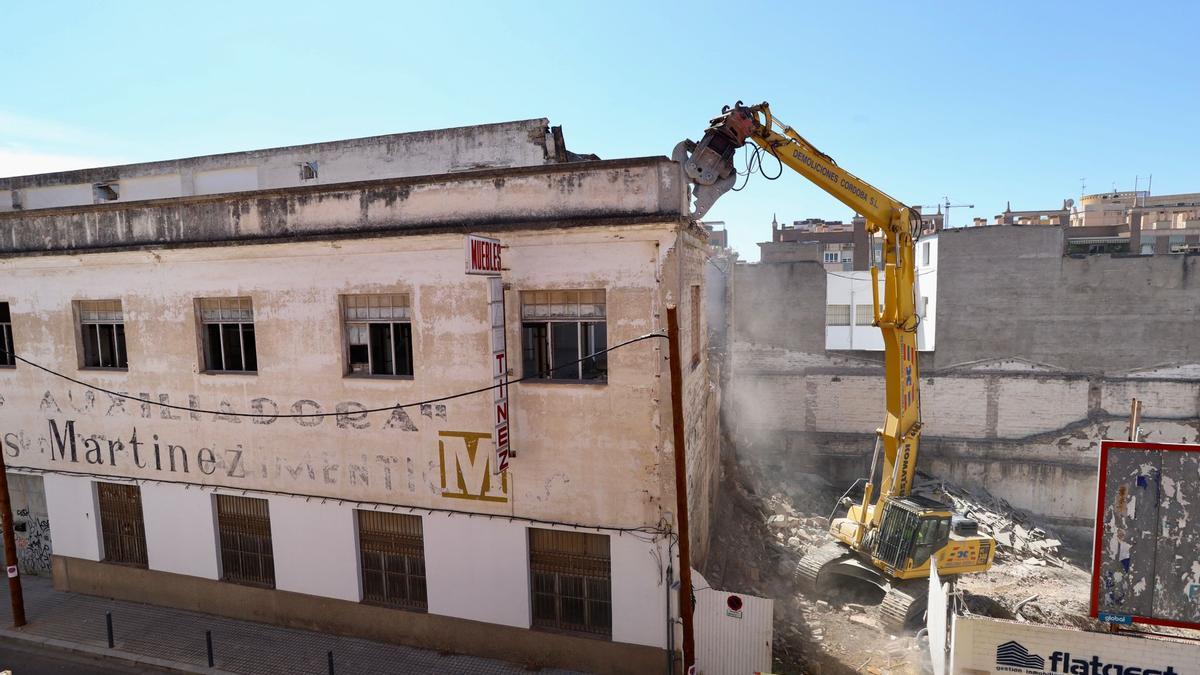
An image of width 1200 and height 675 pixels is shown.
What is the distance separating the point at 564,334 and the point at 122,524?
11160 millimetres

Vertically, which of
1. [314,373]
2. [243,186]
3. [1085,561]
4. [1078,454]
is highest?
[243,186]

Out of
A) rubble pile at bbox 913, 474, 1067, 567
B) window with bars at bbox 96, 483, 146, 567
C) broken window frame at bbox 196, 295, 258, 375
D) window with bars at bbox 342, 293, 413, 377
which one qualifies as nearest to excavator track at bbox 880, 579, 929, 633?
rubble pile at bbox 913, 474, 1067, 567

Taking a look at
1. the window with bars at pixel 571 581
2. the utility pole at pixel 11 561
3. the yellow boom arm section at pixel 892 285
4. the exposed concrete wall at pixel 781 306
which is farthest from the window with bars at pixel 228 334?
the exposed concrete wall at pixel 781 306

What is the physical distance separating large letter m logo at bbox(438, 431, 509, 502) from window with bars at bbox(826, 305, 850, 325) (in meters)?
33.6

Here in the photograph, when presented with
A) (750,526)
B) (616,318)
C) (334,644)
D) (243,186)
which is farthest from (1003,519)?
(243,186)

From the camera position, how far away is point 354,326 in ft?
39.2

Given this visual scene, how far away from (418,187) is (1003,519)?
20.8 meters

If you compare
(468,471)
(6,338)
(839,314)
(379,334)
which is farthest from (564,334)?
(839,314)

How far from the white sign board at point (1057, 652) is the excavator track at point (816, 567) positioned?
5.54 m

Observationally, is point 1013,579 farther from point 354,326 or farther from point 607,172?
point 354,326

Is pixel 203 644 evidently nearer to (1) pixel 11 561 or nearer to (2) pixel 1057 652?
(1) pixel 11 561

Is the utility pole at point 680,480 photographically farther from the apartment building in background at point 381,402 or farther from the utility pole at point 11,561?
the utility pole at point 11,561

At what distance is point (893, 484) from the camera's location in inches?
560

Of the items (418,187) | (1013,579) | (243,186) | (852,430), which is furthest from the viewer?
(852,430)
